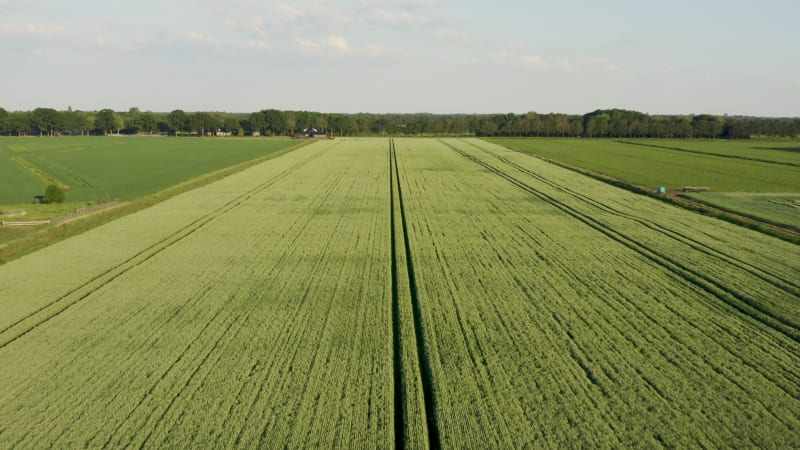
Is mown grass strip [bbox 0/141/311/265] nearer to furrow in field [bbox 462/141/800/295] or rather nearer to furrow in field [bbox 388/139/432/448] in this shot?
furrow in field [bbox 388/139/432/448]

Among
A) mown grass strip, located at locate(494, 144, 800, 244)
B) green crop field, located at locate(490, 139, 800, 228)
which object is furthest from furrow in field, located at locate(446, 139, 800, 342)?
green crop field, located at locate(490, 139, 800, 228)

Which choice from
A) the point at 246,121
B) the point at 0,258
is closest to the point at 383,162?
the point at 0,258

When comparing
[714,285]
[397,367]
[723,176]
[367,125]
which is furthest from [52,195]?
[367,125]

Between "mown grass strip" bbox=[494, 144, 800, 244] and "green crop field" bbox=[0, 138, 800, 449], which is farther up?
"mown grass strip" bbox=[494, 144, 800, 244]

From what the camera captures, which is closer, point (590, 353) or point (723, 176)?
point (590, 353)

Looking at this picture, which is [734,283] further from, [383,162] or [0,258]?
[383,162]

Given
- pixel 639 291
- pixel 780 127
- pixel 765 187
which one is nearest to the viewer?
pixel 639 291

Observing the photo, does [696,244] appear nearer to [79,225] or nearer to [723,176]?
[79,225]
